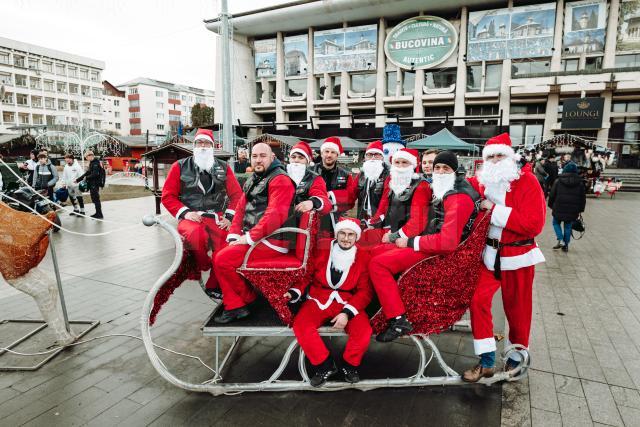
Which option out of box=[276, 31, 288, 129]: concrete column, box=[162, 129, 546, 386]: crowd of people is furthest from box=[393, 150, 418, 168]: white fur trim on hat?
box=[276, 31, 288, 129]: concrete column

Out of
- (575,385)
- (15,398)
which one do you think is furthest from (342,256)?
(15,398)

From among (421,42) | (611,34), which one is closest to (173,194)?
(421,42)

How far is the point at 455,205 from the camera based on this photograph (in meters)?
2.85

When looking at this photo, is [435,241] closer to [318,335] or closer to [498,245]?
[498,245]

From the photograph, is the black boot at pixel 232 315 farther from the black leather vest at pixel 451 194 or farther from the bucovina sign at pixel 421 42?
the bucovina sign at pixel 421 42

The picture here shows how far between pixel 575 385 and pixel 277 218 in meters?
2.72

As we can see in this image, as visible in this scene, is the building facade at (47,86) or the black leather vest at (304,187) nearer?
the black leather vest at (304,187)

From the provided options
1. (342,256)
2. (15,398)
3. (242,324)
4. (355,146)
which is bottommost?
(15,398)

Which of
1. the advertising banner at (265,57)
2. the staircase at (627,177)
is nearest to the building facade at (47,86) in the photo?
the advertising banner at (265,57)

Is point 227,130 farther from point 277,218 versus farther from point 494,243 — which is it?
point 494,243

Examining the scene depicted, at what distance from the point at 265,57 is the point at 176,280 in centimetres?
3879

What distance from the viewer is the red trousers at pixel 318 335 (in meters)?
2.77

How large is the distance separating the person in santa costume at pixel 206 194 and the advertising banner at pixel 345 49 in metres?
32.4

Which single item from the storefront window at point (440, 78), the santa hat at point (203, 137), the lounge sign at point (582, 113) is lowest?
the santa hat at point (203, 137)
